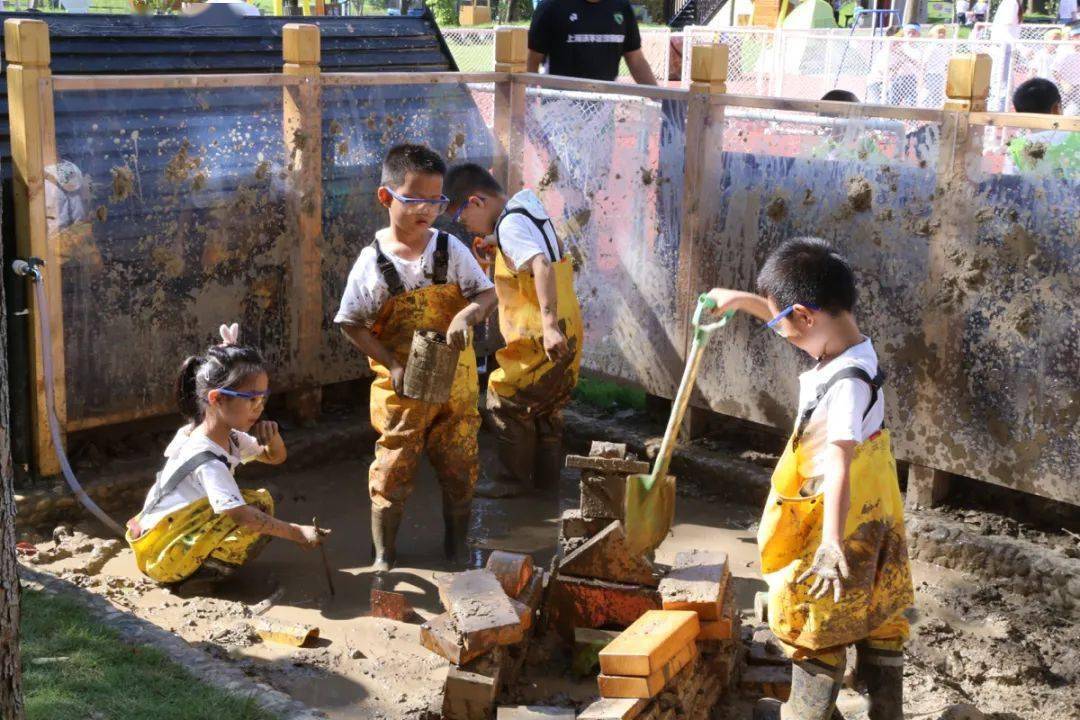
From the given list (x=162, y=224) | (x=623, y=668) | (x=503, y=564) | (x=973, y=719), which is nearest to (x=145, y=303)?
(x=162, y=224)

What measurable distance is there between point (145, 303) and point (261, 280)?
0.72m

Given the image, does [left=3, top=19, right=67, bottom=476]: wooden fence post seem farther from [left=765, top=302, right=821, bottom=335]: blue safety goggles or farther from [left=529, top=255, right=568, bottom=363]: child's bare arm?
[left=765, top=302, right=821, bottom=335]: blue safety goggles

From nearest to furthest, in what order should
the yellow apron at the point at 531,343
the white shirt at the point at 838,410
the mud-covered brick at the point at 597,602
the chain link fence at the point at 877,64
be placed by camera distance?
the white shirt at the point at 838,410 < the mud-covered brick at the point at 597,602 < the yellow apron at the point at 531,343 < the chain link fence at the point at 877,64

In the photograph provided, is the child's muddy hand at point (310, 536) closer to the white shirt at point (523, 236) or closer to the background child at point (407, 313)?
the background child at point (407, 313)

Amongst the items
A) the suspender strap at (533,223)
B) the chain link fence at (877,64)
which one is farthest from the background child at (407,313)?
the chain link fence at (877,64)

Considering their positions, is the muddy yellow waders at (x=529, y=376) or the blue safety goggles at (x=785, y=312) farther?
the muddy yellow waders at (x=529, y=376)

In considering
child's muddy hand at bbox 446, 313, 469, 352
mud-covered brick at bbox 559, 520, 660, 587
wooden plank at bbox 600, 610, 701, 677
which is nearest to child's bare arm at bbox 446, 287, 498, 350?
child's muddy hand at bbox 446, 313, 469, 352

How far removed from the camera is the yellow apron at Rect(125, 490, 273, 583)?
516 centimetres

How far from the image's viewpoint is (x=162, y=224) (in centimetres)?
630

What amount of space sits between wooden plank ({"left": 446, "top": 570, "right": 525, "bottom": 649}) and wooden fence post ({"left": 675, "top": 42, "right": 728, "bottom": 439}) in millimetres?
2947

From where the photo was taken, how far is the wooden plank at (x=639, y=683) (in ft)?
12.6

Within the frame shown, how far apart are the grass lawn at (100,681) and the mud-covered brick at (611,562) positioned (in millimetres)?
1359

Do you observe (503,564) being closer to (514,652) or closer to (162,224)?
(514,652)

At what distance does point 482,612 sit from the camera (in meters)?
4.16
